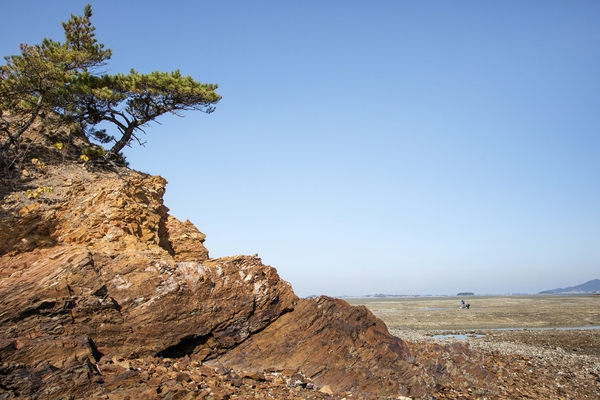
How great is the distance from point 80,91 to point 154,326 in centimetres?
1438

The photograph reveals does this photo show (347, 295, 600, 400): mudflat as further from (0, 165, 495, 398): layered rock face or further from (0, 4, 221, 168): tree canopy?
(0, 4, 221, 168): tree canopy

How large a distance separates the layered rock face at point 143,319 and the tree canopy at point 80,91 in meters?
4.35

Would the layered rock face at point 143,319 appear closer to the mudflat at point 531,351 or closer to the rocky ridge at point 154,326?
the rocky ridge at point 154,326

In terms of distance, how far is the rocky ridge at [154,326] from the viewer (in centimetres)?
1012

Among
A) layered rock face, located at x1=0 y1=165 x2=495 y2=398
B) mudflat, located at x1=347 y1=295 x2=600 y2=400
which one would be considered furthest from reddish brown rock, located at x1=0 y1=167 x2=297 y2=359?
mudflat, located at x1=347 y1=295 x2=600 y2=400

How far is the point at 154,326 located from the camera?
487 inches

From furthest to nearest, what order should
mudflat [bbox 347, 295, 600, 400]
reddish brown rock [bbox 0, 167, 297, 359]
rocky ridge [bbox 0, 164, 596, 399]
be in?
mudflat [bbox 347, 295, 600, 400] → reddish brown rock [bbox 0, 167, 297, 359] → rocky ridge [bbox 0, 164, 596, 399]

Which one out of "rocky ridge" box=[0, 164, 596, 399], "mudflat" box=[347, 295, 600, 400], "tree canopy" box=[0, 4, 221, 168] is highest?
Answer: "tree canopy" box=[0, 4, 221, 168]

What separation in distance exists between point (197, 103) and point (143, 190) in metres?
7.55

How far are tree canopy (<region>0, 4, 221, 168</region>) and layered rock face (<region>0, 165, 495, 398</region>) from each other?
14.3ft

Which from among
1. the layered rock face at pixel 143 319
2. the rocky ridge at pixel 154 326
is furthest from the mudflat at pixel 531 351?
the layered rock face at pixel 143 319

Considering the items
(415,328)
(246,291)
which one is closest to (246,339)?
(246,291)

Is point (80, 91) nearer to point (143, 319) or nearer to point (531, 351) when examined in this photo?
point (143, 319)

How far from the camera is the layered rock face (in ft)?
33.3
